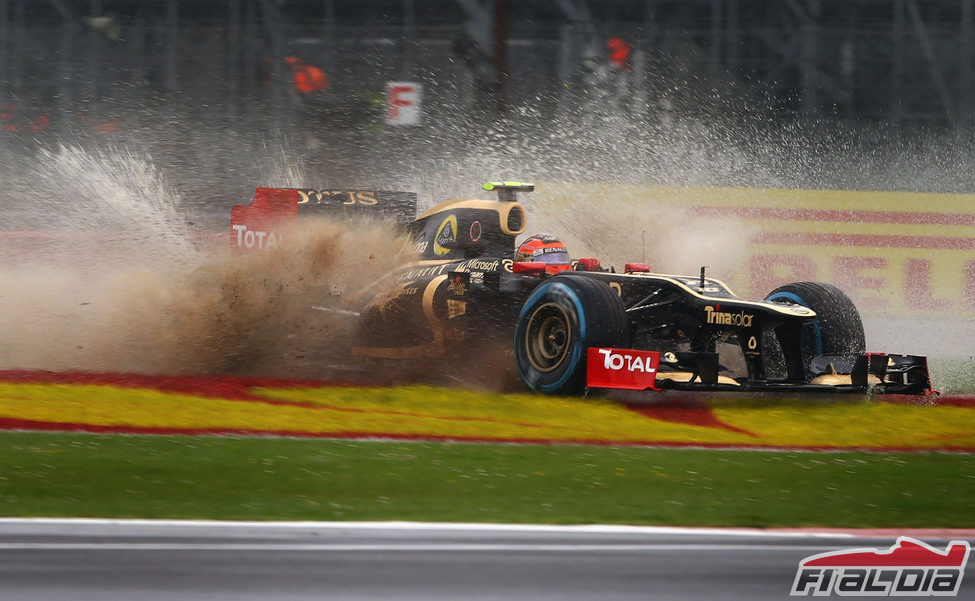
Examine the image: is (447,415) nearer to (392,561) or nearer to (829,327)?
(829,327)

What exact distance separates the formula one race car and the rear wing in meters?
0.01

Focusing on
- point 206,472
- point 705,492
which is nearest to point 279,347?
point 206,472

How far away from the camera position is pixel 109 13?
2358cm

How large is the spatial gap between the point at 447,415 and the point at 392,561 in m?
4.44

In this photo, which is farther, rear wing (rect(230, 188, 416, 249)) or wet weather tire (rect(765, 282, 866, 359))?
rear wing (rect(230, 188, 416, 249))

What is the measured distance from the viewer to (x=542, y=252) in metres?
11.0

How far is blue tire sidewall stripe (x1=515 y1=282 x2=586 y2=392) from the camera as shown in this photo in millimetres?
9578

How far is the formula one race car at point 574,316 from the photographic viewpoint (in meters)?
9.61

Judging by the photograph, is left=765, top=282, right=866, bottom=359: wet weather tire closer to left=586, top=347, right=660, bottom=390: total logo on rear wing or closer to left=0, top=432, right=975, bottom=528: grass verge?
left=586, top=347, right=660, bottom=390: total logo on rear wing

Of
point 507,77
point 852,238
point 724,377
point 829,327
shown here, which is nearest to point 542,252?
point 724,377

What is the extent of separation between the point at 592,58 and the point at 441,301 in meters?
12.1

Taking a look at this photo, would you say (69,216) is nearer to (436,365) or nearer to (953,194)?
(436,365)

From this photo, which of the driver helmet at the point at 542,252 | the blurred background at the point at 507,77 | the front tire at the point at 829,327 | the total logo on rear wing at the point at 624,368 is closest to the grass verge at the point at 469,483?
the total logo on rear wing at the point at 624,368

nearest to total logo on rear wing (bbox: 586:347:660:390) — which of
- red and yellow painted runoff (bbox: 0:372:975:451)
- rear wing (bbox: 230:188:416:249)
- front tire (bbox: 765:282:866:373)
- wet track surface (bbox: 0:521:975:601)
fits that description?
red and yellow painted runoff (bbox: 0:372:975:451)
